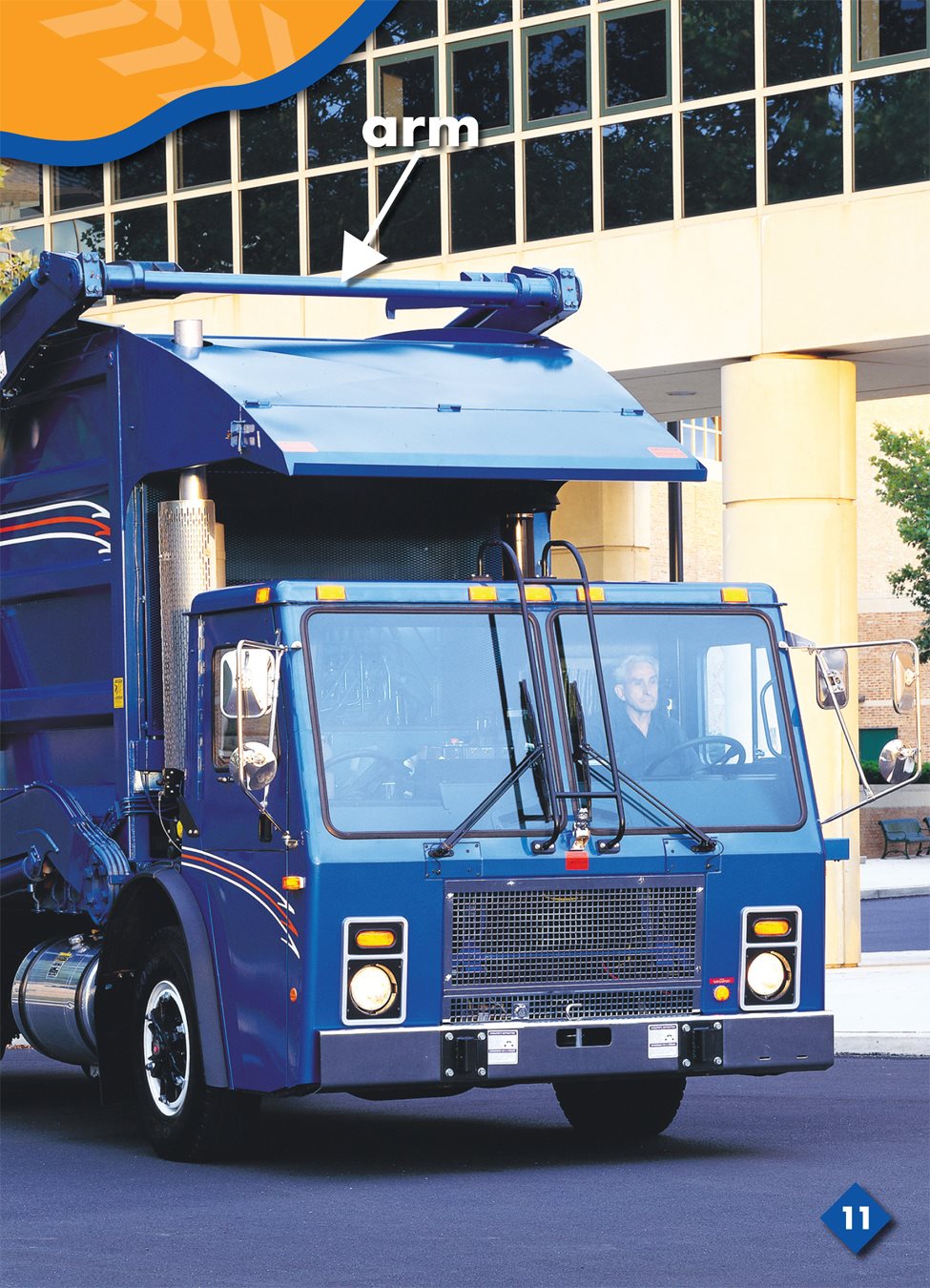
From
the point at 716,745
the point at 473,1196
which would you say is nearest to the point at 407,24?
the point at 716,745

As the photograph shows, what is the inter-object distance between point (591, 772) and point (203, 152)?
13.8 meters

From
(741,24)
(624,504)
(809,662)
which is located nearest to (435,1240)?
(809,662)

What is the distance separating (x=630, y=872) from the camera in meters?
9.95

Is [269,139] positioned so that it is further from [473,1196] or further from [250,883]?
[473,1196]

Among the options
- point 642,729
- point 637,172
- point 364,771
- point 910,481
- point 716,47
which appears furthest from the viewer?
point 910,481

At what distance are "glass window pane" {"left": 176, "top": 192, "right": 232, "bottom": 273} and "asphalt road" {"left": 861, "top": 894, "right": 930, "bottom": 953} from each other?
872 centimetres

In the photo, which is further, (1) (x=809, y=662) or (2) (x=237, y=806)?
(1) (x=809, y=662)

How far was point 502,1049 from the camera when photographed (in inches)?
382

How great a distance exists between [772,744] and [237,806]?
2302mm

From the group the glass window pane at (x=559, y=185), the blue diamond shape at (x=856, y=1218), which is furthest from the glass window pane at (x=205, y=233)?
the blue diamond shape at (x=856, y=1218)

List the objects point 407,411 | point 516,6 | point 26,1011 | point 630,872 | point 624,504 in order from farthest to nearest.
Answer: point 624,504, point 516,6, point 26,1011, point 407,411, point 630,872

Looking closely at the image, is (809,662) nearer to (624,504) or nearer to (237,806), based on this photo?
(624,504)

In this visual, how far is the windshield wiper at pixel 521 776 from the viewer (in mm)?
9695

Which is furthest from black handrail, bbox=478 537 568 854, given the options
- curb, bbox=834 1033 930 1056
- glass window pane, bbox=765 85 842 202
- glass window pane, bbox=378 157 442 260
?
glass window pane, bbox=378 157 442 260
